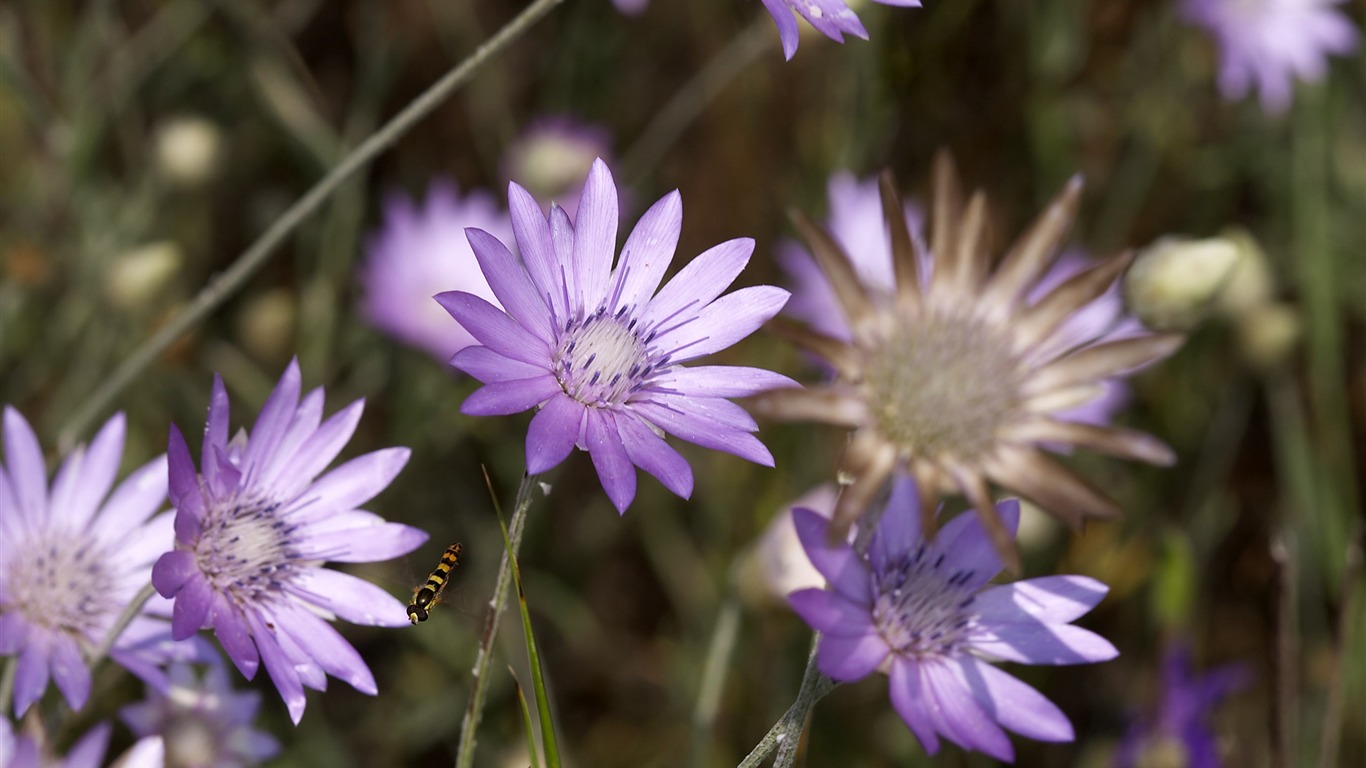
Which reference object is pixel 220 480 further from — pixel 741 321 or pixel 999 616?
pixel 999 616

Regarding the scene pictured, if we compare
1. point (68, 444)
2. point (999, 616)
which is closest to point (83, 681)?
point (68, 444)

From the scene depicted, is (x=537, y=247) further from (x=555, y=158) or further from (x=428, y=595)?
(x=555, y=158)

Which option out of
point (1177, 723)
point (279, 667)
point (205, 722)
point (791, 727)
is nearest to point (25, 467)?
point (205, 722)

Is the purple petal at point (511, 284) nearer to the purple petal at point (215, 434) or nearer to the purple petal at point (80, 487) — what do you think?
the purple petal at point (215, 434)

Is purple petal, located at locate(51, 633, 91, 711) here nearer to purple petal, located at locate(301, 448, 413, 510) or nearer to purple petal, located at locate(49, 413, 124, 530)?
purple petal, located at locate(49, 413, 124, 530)

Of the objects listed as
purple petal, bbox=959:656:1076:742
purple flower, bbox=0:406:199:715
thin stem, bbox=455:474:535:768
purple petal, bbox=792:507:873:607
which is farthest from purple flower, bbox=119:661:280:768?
purple petal, bbox=959:656:1076:742

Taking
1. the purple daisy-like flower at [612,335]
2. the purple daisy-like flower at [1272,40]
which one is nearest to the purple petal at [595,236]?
the purple daisy-like flower at [612,335]
